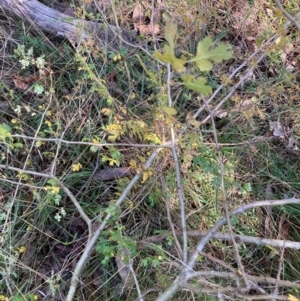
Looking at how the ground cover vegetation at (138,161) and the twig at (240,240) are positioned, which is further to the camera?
the ground cover vegetation at (138,161)

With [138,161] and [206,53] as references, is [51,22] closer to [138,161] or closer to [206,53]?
[138,161]

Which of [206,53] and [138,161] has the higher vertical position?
[206,53]

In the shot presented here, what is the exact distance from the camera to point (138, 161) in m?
1.95

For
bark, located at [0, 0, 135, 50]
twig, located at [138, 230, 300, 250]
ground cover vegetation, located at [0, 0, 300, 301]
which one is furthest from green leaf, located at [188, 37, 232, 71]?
bark, located at [0, 0, 135, 50]

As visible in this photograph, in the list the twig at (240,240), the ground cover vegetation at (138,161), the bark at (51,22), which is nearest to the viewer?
the twig at (240,240)

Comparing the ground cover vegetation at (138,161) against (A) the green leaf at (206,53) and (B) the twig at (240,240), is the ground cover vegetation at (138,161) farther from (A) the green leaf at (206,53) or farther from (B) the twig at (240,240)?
(A) the green leaf at (206,53)

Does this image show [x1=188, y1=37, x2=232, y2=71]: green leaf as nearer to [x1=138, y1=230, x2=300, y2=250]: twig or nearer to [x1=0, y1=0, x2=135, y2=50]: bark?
[x1=138, y1=230, x2=300, y2=250]: twig

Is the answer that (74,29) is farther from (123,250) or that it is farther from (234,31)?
(123,250)

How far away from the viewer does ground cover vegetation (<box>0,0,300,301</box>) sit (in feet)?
5.98

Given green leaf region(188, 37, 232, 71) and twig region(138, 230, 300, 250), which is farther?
twig region(138, 230, 300, 250)

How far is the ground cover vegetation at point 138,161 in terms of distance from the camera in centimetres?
182

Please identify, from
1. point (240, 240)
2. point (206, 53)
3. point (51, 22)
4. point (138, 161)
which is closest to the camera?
point (206, 53)

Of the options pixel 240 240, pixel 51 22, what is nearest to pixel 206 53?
pixel 240 240

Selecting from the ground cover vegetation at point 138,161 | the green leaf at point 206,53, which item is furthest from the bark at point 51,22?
the green leaf at point 206,53
